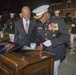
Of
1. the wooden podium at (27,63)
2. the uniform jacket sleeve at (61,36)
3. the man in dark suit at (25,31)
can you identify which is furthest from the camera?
the man in dark suit at (25,31)

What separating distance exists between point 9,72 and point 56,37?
1.12 meters

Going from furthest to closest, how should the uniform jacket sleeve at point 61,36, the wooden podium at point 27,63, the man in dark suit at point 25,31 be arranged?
1. the man in dark suit at point 25,31
2. the uniform jacket sleeve at point 61,36
3. the wooden podium at point 27,63

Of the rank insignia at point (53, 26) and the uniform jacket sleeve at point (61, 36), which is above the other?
the rank insignia at point (53, 26)

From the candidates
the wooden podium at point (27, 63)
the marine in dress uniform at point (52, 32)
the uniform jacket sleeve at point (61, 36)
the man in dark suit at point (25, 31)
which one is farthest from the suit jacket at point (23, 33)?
the wooden podium at point (27, 63)

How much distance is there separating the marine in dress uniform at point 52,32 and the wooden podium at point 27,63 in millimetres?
408

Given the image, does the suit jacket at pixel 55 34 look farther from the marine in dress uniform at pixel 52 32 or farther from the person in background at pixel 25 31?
the person in background at pixel 25 31

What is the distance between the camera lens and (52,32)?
309cm

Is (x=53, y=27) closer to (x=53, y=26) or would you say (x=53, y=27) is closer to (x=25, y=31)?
(x=53, y=26)

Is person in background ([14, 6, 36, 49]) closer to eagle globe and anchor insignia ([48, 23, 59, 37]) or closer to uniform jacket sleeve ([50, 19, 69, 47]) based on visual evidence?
eagle globe and anchor insignia ([48, 23, 59, 37])

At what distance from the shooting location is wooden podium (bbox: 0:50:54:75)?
2.21m

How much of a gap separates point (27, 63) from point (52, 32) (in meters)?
1.04

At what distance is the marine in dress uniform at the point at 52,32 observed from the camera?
294 cm

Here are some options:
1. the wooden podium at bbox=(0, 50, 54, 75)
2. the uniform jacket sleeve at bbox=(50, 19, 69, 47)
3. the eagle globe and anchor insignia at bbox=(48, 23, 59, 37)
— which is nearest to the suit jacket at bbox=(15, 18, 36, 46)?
the eagle globe and anchor insignia at bbox=(48, 23, 59, 37)

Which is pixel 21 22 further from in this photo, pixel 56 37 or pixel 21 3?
pixel 21 3
